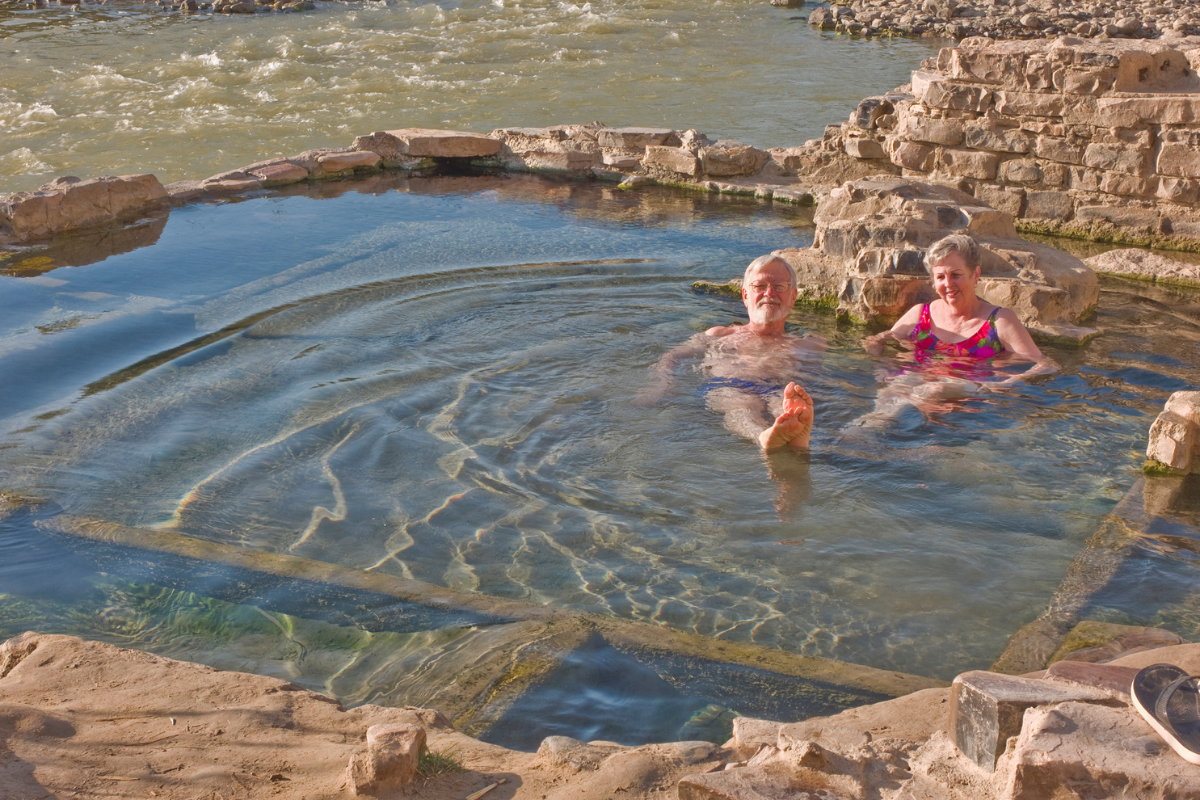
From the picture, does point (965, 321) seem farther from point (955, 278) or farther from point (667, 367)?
point (667, 367)

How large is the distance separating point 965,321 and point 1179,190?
11.8 ft

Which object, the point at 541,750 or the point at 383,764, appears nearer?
the point at 383,764

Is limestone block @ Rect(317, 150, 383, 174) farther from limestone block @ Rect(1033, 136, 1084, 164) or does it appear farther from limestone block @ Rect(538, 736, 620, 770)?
limestone block @ Rect(538, 736, 620, 770)

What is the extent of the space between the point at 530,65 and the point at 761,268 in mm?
17194

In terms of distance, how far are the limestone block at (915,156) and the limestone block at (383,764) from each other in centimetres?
878

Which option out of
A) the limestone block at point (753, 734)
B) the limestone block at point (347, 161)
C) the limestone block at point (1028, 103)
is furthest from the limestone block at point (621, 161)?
the limestone block at point (753, 734)

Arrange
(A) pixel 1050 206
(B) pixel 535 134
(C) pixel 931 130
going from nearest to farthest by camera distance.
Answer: (A) pixel 1050 206
(C) pixel 931 130
(B) pixel 535 134

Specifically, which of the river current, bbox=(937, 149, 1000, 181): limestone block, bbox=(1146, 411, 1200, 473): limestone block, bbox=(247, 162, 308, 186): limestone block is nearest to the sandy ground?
the river current

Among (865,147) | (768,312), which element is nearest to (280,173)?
(865,147)

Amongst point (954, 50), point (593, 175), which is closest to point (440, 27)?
point (593, 175)

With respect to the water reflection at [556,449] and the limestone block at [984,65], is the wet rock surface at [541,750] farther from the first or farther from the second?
the limestone block at [984,65]

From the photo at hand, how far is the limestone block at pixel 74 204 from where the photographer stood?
9102mm

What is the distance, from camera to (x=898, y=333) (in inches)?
257

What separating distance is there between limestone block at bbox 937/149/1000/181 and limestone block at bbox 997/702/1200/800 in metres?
7.98
